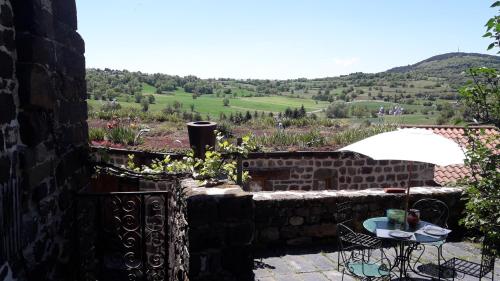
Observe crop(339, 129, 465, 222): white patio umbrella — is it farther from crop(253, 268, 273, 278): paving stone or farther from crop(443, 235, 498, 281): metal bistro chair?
crop(253, 268, 273, 278): paving stone

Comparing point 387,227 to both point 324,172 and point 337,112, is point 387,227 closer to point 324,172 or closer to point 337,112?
point 324,172

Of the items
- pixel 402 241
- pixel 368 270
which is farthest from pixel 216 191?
pixel 402 241

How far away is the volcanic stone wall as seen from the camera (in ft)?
38.3

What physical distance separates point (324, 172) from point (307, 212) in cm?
555

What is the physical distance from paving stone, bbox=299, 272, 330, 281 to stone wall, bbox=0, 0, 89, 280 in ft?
9.06

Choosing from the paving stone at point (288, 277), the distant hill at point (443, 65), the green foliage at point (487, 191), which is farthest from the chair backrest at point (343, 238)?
the distant hill at point (443, 65)

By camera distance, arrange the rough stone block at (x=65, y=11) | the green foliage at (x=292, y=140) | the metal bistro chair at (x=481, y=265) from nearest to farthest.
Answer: the rough stone block at (x=65, y=11)
the metal bistro chair at (x=481, y=265)
the green foliage at (x=292, y=140)

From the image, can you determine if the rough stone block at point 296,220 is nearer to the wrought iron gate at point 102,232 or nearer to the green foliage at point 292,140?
the wrought iron gate at point 102,232

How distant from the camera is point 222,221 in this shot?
414 cm

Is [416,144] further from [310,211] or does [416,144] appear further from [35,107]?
[35,107]

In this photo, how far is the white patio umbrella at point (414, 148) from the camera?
501 cm

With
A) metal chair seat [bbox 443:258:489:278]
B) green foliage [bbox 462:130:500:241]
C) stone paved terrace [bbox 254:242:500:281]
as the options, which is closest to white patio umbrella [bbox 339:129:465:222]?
green foliage [bbox 462:130:500:241]

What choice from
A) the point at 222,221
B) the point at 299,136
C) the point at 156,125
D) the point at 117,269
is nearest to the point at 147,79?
the point at 156,125

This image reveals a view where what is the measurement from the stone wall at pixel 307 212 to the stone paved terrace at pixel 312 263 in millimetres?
294
